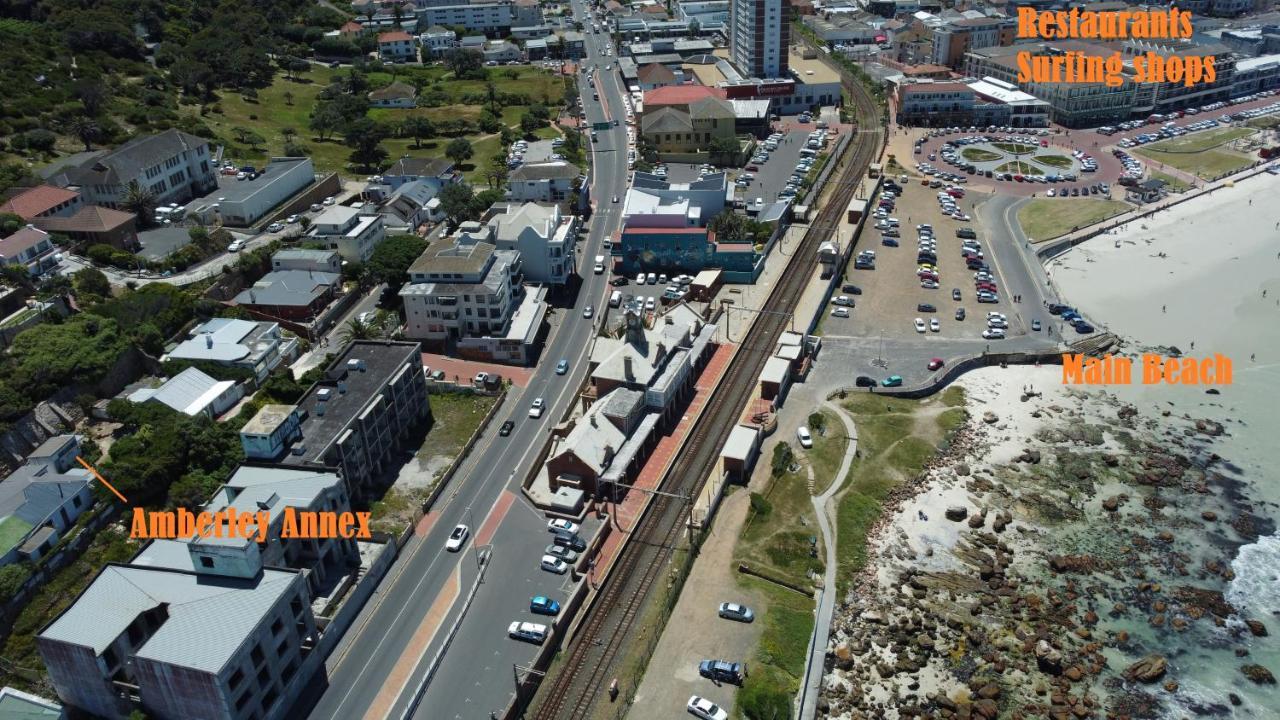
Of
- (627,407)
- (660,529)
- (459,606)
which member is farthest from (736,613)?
(627,407)

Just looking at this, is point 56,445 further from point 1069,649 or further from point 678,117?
point 678,117

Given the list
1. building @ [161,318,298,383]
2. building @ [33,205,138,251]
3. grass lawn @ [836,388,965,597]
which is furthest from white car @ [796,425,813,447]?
building @ [33,205,138,251]

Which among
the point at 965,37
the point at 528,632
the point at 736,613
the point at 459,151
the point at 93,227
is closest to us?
the point at 528,632

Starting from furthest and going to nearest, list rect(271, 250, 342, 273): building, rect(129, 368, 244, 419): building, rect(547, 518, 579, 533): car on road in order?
1. rect(271, 250, 342, 273): building
2. rect(129, 368, 244, 419): building
3. rect(547, 518, 579, 533): car on road

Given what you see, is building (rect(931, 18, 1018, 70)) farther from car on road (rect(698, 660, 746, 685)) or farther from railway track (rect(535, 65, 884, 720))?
car on road (rect(698, 660, 746, 685))

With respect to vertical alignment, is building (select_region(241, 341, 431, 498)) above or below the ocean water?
above

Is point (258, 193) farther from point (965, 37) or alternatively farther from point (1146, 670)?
point (965, 37)

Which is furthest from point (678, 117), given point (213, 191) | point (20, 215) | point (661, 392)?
point (20, 215)

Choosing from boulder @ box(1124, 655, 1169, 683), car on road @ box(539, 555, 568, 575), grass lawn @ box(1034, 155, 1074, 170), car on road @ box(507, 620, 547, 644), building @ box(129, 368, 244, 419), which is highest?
grass lawn @ box(1034, 155, 1074, 170)
